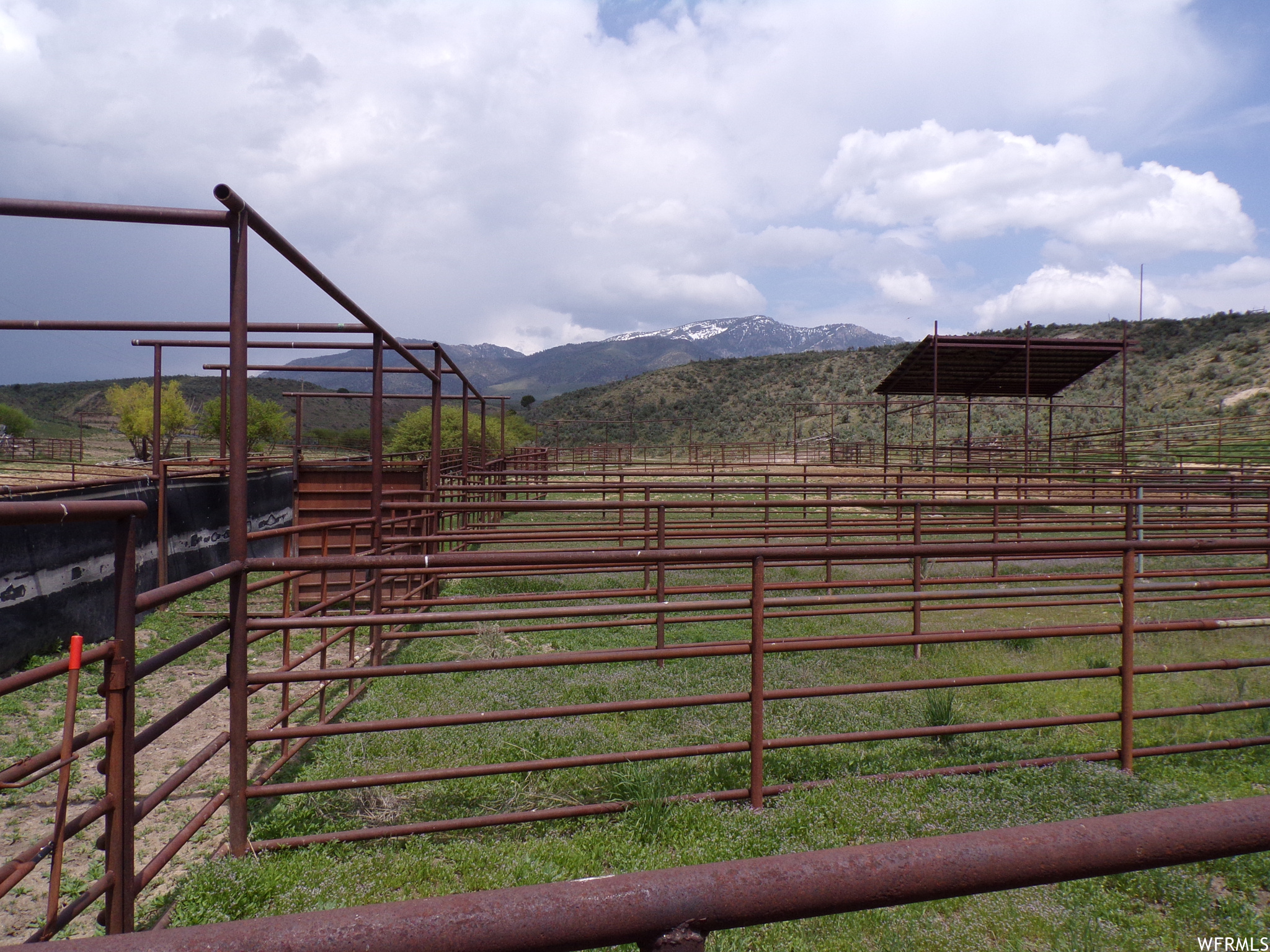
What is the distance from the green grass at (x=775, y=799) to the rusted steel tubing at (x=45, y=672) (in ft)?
3.69

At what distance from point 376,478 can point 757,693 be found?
311cm

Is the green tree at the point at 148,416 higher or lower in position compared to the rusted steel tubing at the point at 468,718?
higher

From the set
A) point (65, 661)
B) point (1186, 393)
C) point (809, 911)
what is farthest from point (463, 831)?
point (1186, 393)

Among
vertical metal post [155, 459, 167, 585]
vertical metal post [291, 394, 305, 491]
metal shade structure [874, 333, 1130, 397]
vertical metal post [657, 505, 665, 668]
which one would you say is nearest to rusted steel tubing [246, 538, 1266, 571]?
vertical metal post [657, 505, 665, 668]

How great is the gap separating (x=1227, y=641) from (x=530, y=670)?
642 centimetres

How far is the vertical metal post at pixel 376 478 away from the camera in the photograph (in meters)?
4.96

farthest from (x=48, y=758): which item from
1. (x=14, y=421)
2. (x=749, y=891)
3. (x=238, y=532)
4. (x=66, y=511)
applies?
(x=14, y=421)

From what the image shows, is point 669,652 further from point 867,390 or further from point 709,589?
point 867,390

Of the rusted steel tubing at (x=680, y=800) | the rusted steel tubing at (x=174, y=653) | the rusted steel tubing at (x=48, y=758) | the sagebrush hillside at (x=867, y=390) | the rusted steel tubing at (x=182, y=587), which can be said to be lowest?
the rusted steel tubing at (x=680, y=800)

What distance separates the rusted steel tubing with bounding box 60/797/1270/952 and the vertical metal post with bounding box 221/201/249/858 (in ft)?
7.75

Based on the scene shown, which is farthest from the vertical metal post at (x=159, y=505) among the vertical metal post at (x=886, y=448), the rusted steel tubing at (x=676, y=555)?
the vertical metal post at (x=886, y=448)

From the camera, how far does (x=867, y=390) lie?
6191 cm

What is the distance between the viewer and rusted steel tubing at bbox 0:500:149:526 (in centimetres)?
163

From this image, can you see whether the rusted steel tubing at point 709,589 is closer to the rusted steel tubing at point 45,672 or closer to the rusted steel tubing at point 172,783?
the rusted steel tubing at point 172,783
